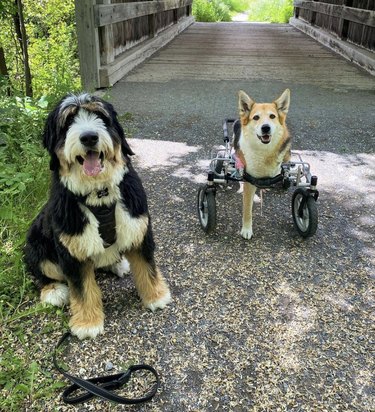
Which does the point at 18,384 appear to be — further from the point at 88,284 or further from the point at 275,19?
the point at 275,19

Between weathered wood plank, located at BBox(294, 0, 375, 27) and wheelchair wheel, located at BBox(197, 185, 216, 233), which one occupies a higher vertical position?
weathered wood plank, located at BBox(294, 0, 375, 27)

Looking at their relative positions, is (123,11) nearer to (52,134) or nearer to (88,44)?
(88,44)

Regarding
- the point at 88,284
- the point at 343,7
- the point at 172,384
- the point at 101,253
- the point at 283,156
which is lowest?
the point at 172,384

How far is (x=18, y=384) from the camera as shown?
2129 mm

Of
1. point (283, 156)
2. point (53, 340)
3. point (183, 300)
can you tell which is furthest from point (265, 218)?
point (53, 340)

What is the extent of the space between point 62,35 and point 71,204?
13.1 meters

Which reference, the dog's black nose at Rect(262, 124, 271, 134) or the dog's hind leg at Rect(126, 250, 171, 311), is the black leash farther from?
the dog's black nose at Rect(262, 124, 271, 134)

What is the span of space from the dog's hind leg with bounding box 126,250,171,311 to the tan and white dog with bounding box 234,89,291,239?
42.7 inches

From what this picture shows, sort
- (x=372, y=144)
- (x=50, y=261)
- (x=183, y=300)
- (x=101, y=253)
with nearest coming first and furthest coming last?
(x=101, y=253), (x=50, y=261), (x=183, y=300), (x=372, y=144)

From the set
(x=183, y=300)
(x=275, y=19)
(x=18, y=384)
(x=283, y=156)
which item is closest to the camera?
(x=18, y=384)

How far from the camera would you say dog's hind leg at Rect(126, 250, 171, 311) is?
8.46ft

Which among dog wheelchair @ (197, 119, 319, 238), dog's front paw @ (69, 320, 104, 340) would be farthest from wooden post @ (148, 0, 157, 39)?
dog's front paw @ (69, 320, 104, 340)

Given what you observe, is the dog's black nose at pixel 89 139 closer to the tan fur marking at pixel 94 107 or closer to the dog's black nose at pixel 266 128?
the tan fur marking at pixel 94 107

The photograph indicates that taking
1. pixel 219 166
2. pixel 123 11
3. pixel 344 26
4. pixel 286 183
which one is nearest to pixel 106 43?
pixel 123 11
